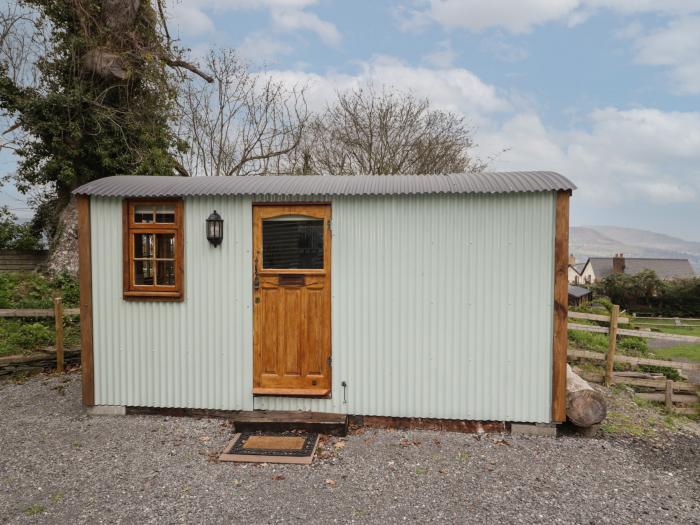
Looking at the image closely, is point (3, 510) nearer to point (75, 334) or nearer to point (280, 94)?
point (75, 334)

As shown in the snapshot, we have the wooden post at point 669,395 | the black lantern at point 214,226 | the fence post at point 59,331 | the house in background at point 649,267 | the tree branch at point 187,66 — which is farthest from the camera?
the house in background at point 649,267

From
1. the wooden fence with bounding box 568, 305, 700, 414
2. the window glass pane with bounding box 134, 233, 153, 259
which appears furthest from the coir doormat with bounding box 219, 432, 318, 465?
the wooden fence with bounding box 568, 305, 700, 414

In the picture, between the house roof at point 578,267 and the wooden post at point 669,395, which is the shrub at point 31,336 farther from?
the house roof at point 578,267

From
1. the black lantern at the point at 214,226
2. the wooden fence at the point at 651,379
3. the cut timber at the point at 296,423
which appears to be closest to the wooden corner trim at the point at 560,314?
the cut timber at the point at 296,423

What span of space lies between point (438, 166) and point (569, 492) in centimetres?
1346

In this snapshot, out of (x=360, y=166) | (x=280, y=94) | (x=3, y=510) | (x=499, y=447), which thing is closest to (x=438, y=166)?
(x=360, y=166)

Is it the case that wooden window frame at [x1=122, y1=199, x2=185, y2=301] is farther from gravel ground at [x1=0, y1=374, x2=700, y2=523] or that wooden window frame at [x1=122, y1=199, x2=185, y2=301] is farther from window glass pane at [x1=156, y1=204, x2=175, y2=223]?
gravel ground at [x1=0, y1=374, x2=700, y2=523]

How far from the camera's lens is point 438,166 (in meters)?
15.5

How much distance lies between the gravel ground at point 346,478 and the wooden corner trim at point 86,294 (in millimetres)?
402

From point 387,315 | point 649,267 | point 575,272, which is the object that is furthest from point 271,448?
point 575,272

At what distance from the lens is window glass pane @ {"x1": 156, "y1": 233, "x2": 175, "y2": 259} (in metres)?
4.60

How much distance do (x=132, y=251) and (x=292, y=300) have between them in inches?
72.8

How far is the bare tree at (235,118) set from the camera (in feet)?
40.9

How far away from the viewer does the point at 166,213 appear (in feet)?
14.9
